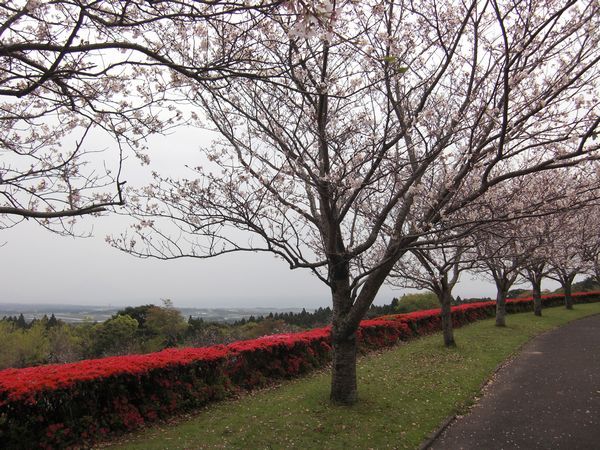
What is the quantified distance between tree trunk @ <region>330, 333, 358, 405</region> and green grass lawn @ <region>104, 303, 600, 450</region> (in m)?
0.19

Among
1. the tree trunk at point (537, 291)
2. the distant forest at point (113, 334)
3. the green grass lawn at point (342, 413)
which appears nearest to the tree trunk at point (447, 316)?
the green grass lawn at point (342, 413)

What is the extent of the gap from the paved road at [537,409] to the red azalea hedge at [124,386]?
403 cm

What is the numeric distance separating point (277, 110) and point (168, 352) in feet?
16.1

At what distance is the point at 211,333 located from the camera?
45.2 ft

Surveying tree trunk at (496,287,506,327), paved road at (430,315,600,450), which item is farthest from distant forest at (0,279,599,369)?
paved road at (430,315,600,450)

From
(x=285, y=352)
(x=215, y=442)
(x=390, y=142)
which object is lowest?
(x=215, y=442)

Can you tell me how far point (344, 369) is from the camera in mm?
7000

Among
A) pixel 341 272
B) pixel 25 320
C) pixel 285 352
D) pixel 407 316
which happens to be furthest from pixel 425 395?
pixel 25 320

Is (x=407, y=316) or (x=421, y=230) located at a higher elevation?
(x=421, y=230)

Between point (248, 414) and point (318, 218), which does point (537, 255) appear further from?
point (248, 414)

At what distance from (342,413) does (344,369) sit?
0.67 m

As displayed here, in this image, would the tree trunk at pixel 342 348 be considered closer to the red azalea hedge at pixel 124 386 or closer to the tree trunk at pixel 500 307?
the red azalea hedge at pixel 124 386

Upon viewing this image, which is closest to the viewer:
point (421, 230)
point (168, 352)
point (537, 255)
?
point (421, 230)

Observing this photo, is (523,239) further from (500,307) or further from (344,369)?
(500,307)
